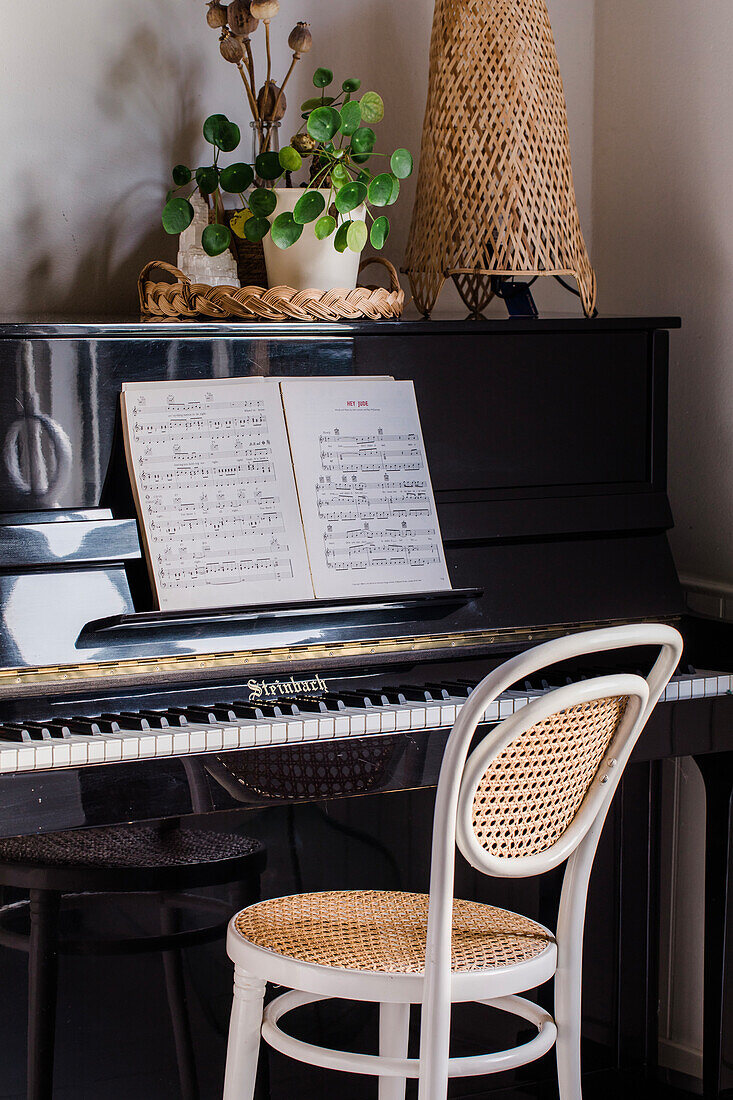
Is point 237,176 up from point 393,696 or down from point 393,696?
up

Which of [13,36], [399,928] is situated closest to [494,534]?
[399,928]

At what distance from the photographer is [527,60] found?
6.94ft

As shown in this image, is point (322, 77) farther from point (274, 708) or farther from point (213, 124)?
point (274, 708)

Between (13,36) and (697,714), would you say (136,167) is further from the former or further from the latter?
(697,714)

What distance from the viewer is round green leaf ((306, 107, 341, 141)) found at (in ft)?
6.40

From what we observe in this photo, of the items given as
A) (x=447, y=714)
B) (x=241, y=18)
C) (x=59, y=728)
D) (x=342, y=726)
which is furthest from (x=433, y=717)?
(x=241, y=18)

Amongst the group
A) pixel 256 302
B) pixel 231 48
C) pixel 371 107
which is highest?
pixel 231 48

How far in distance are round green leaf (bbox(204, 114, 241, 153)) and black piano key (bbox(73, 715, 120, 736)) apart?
1.01m

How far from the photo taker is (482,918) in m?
1.56

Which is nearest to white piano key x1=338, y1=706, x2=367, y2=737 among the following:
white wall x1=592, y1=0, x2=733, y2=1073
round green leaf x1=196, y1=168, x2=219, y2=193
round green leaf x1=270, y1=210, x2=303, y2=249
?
round green leaf x1=270, y1=210, x2=303, y2=249

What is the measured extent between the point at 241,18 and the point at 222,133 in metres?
0.19

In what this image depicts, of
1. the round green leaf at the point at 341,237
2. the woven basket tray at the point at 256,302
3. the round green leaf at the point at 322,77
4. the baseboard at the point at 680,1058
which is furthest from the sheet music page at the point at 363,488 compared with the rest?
the baseboard at the point at 680,1058

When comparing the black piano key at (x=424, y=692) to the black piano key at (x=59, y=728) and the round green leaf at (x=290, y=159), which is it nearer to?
the black piano key at (x=59, y=728)

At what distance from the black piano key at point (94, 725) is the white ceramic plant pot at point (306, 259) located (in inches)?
29.8
